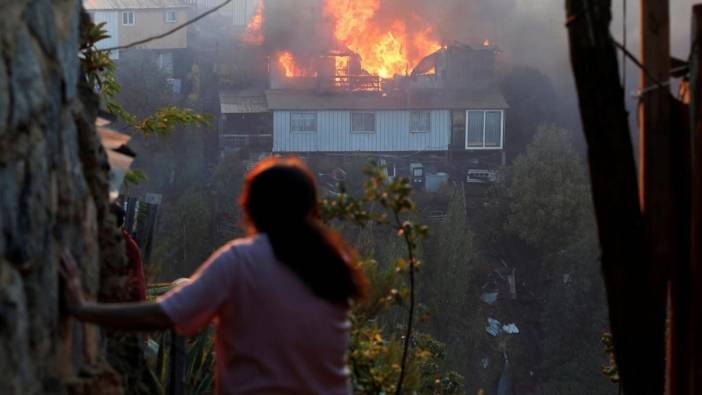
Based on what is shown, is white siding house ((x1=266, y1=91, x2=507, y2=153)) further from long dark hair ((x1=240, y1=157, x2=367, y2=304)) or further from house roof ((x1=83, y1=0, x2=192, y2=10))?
long dark hair ((x1=240, y1=157, x2=367, y2=304))

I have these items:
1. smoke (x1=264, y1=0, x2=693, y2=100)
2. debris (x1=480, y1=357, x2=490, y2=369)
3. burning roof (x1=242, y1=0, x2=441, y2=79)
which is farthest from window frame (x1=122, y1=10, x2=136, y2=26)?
debris (x1=480, y1=357, x2=490, y2=369)

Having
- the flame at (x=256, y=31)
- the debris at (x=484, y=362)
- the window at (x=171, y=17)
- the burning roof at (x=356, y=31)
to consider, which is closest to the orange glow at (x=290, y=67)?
the burning roof at (x=356, y=31)

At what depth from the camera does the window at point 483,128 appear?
4500 centimetres

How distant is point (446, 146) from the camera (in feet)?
147

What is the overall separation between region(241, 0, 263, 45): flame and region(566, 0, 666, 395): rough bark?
1790 inches

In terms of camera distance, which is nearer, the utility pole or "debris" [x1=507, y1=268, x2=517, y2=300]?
the utility pole

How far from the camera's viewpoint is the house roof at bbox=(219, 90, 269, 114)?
1772 inches

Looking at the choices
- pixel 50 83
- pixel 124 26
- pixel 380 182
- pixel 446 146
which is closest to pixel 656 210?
pixel 380 182

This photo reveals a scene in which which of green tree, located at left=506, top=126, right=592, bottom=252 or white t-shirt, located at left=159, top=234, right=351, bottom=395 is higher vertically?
white t-shirt, located at left=159, top=234, right=351, bottom=395

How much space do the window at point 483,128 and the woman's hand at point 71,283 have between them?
41818 mm

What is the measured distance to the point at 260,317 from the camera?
323 centimetres

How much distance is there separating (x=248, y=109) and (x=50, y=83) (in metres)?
41.8

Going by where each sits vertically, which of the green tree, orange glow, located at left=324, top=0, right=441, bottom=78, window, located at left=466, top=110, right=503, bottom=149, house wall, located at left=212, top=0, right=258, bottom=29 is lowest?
the green tree

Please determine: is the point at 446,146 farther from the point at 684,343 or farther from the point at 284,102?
the point at 684,343
